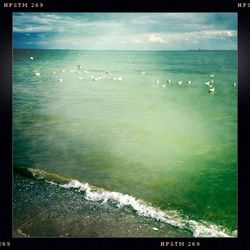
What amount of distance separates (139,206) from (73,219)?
72 centimetres

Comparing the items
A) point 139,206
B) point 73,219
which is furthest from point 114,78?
point 73,219

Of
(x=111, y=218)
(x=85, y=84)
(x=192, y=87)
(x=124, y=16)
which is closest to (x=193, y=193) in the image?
(x=111, y=218)

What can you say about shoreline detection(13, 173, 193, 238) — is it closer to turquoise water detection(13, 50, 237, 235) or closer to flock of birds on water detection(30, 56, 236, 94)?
turquoise water detection(13, 50, 237, 235)

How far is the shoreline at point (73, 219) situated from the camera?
3.78 meters

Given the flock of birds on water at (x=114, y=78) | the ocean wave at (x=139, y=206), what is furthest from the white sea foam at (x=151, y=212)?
the flock of birds on water at (x=114, y=78)

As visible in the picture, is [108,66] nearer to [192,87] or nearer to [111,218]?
[192,87]

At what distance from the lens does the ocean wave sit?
3.85 metres

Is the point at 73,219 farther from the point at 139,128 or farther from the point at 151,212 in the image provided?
the point at 139,128

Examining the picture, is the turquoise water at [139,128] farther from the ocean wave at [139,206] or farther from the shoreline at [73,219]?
the shoreline at [73,219]

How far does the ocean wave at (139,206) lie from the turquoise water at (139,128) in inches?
2.1

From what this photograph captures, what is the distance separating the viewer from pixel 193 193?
4082 mm

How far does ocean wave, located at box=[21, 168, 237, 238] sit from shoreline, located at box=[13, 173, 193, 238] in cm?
6

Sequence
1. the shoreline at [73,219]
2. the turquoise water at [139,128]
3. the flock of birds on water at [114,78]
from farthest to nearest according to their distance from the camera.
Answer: the flock of birds on water at [114,78], the turquoise water at [139,128], the shoreline at [73,219]

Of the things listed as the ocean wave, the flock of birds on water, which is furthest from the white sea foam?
the flock of birds on water
